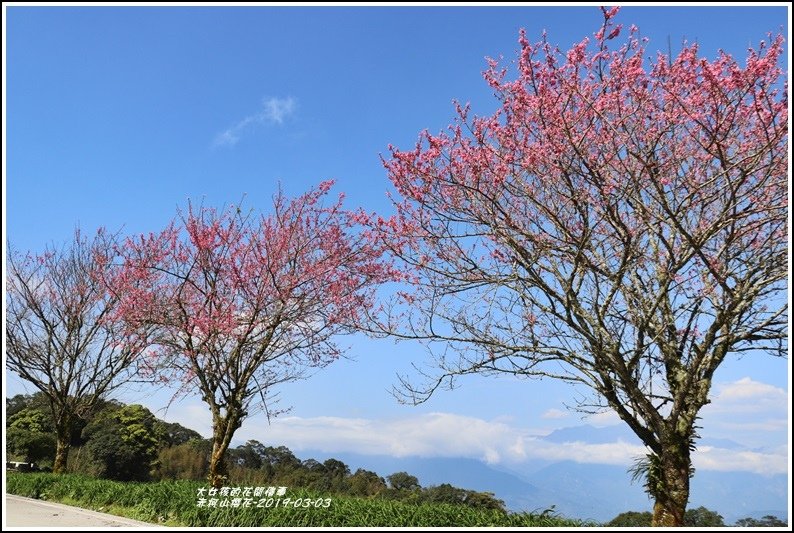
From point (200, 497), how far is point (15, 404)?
1950 centimetres

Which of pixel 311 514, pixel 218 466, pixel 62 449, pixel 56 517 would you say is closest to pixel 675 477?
pixel 311 514

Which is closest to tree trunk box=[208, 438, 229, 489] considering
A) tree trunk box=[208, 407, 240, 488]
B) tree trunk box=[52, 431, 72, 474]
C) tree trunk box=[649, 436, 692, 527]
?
tree trunk box=[208, 407, 240, 488]

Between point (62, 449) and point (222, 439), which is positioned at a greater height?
point (222, 439)

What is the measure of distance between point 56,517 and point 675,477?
28.5 ft

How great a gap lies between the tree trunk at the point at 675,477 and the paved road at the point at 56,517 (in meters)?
6.53

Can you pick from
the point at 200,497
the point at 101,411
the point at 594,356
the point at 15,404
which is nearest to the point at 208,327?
the point at 200,497

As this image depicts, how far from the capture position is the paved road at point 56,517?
820 cm

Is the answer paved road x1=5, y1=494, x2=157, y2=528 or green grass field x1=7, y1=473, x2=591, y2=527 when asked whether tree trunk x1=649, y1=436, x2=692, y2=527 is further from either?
paved road x1=5, y1=494, x2=157, y2=528

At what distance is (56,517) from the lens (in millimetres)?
9000

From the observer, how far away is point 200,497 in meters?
8.61

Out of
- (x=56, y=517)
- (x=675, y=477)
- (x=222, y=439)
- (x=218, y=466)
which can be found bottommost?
(x=56, y=517)

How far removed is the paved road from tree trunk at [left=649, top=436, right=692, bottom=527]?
Result: 6535 millimetres

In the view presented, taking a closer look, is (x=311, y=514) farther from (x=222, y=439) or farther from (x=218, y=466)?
(x=222, y=439)

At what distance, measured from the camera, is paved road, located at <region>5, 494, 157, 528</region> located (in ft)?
26.9
